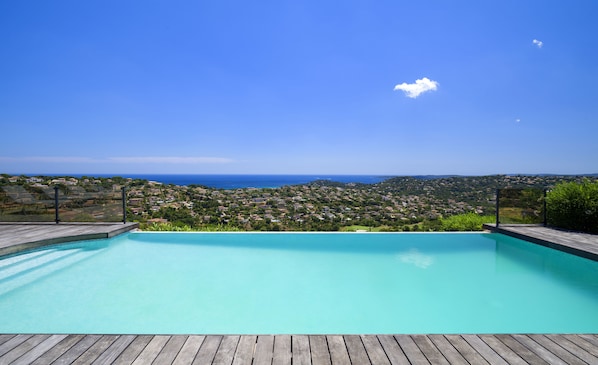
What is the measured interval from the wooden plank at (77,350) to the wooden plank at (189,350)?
2.20ft

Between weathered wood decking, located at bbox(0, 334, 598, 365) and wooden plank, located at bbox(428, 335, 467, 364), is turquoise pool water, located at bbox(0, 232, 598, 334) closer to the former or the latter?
weathered wood decking, located at bbox(0, 334, 598, 365)

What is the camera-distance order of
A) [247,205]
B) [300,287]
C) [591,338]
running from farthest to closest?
[247,205]
[300,287]
[591,338]

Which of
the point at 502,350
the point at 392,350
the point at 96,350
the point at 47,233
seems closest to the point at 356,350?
the point at 392,350

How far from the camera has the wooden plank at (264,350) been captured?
199 cm

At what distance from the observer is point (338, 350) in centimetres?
213

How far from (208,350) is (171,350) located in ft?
0.83

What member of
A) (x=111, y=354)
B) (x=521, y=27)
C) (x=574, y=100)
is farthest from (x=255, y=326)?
(x=574, y=100)

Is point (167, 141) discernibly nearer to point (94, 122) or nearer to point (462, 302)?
point (94, 122)

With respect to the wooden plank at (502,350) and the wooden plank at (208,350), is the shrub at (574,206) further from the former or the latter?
the wooden plank at (208,350)

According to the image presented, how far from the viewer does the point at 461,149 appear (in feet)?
59.4

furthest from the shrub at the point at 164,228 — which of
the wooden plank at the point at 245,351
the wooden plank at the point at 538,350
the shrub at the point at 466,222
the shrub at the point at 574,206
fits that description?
the shrub at the point at 574,206

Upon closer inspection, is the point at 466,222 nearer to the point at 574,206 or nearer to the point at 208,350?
the point at 574,206

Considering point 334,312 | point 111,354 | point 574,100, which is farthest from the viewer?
point 574,100

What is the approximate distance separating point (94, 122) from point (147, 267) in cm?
1494
